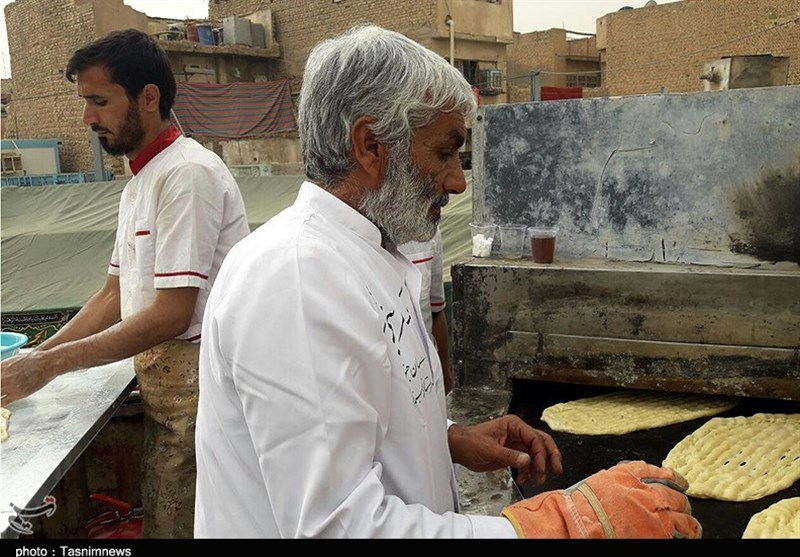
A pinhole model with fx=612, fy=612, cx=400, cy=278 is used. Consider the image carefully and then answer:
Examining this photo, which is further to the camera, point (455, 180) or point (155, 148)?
point (155, 148)

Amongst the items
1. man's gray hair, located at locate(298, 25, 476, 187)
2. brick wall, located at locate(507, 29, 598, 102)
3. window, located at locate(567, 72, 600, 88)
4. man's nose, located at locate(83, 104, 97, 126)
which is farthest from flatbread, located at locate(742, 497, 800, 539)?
window, located at locate(567, 72, 600, 88)

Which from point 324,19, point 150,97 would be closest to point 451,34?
point 324,19

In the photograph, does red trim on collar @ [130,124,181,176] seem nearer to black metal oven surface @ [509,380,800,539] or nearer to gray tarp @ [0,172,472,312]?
black metal oven surface @ [509,380,800,539]

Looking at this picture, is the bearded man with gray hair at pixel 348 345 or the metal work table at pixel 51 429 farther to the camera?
the metal work table at pixel 51 429

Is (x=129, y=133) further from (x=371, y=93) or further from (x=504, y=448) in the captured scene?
(x=504, y=448)

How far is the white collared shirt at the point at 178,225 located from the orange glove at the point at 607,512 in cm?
161

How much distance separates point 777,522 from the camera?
1.99m

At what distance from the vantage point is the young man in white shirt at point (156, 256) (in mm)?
2279

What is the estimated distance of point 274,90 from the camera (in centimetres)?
1892

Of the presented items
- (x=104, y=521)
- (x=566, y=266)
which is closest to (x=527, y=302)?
(x=566, y=266)

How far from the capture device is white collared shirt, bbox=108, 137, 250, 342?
2.29m

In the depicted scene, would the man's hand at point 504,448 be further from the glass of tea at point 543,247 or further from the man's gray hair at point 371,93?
the glass of tea at point 543,247

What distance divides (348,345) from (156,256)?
156cm

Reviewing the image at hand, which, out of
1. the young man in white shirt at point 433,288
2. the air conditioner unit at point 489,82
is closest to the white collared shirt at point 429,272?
the young man in white shirt at point 433,288
